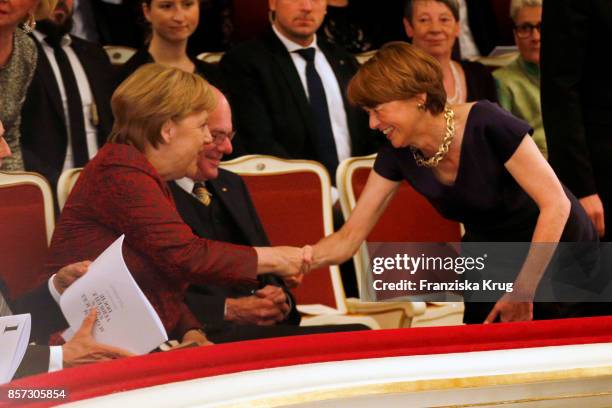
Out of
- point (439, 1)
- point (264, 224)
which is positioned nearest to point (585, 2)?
point (439, 1)

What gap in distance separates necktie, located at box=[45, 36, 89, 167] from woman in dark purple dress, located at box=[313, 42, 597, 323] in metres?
0.97

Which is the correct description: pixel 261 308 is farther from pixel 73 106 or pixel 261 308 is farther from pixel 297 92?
pixel 73 106

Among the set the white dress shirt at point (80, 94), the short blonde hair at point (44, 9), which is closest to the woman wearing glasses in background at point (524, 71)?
the white dress shirt at point (80, 94)

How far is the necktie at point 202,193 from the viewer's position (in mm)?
4324

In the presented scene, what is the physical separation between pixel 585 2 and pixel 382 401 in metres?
1.68

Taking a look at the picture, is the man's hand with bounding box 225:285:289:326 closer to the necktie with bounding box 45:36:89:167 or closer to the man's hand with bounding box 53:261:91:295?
the man's hand with bounding box 53:261:91:295

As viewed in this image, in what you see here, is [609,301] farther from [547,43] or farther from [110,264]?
[110,264]

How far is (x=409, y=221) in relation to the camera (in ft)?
15.3

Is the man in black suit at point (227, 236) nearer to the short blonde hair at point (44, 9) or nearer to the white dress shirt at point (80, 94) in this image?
the white dress shirt at point (80, 94)

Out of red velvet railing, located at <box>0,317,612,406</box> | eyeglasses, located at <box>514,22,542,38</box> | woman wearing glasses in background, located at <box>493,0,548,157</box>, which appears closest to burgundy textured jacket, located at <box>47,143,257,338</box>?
red velvet railing, located at <box>0,317,612,406</box>

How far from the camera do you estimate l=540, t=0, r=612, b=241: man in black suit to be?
4.52m

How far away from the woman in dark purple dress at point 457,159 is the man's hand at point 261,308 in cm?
24

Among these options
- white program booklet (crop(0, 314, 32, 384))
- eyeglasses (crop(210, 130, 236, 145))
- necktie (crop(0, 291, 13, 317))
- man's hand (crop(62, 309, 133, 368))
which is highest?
eyeglasses (crop(210, 130, 236, 145))

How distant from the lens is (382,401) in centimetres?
402
